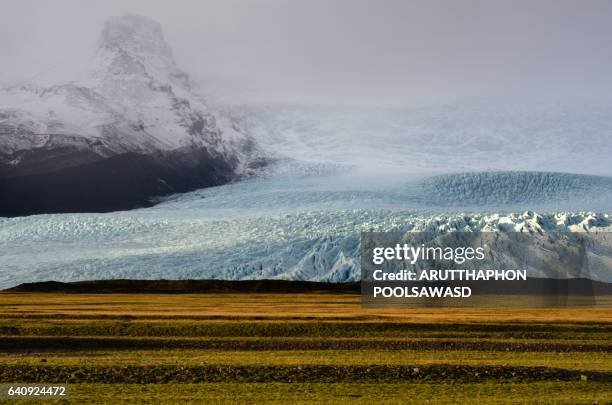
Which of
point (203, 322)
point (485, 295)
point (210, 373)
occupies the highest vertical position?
point (210, 373)

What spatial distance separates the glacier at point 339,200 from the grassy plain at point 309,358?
23.4 feet

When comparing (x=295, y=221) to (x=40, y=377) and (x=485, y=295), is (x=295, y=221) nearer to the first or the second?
(x=485, y=295)

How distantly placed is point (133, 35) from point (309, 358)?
4134 cm

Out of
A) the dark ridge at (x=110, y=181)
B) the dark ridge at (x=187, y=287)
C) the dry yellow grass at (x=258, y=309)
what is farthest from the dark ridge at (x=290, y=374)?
the dark ridge at (x=110, y=181)

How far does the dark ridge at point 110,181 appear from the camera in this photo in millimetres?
53250

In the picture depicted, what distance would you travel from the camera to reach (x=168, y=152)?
5428 centimetres

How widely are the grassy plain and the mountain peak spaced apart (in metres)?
26.3

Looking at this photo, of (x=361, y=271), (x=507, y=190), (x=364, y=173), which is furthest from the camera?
(x=364, y=173)

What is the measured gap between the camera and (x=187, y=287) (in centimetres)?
5147

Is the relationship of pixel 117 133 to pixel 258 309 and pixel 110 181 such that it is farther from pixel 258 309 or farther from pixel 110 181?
pixel 258 309

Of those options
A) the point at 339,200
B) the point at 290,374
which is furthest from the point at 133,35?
the point at 290,374

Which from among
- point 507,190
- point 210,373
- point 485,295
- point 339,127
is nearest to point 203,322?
point 210,373

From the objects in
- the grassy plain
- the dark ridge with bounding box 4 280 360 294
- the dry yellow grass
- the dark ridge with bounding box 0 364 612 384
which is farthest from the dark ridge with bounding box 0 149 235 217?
the dark ridge with bounding box 0 364 612 384

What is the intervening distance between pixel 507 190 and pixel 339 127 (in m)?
16.1
